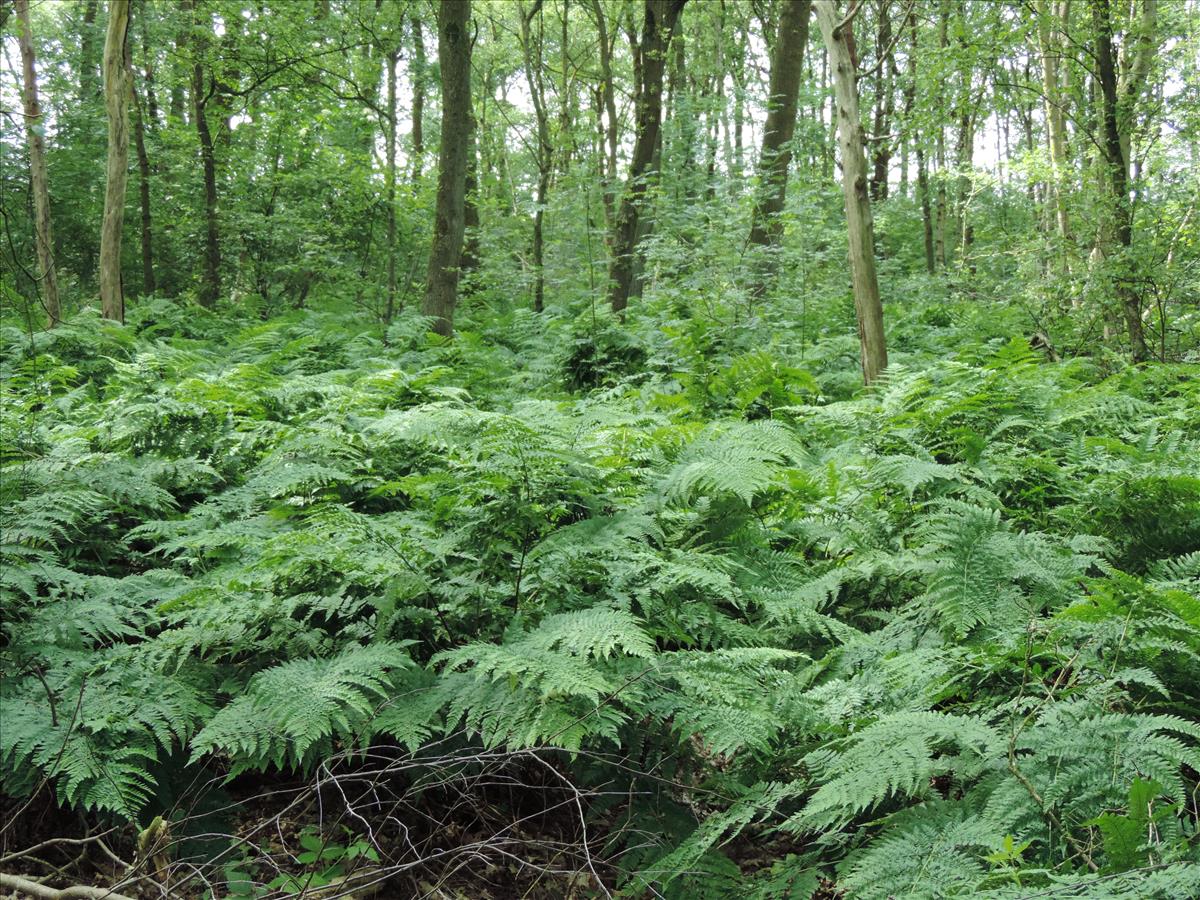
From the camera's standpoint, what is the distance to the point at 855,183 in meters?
6.87

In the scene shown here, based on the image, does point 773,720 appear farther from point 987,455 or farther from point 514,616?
point 987,455

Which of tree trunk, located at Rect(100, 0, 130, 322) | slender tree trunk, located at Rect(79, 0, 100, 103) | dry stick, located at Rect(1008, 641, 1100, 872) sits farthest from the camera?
slender tree trunk, located at Rect(79, 0, 100, 103)

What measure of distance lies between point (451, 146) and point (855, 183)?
5188 mm

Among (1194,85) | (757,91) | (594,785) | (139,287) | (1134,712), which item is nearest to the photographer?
(1134,712)

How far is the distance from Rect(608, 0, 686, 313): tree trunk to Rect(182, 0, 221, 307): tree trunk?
6.36 metres

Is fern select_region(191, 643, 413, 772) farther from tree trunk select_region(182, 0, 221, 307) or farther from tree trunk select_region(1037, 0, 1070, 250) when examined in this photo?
tree trunk select_region(182, 0, 221, 307)

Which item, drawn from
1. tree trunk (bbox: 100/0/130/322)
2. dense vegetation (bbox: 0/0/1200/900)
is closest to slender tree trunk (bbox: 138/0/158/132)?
tree trunk (bbox: 100/0/130/322)

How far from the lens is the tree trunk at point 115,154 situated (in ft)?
33.1

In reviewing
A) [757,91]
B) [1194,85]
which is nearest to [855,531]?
[757,91]

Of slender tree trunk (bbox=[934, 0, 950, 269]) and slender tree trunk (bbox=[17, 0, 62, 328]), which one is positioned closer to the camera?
slender tree trunk (bbox=[934, 0, 950, 269])

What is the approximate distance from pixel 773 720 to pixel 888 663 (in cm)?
55

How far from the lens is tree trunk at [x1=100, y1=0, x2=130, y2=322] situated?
33.1 feet

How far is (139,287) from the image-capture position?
14.7 meters

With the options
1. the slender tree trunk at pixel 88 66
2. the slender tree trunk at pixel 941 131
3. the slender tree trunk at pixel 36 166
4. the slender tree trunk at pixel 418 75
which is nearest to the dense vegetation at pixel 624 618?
the slender tree trunk at pixel 36 166
